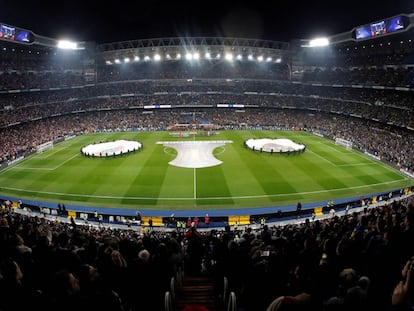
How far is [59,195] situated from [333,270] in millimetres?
32274

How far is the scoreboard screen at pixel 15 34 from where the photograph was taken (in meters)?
53.8

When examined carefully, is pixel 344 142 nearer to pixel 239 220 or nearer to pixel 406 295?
pixel 239 220

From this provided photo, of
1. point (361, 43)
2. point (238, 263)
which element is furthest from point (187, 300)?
point (361, 43)

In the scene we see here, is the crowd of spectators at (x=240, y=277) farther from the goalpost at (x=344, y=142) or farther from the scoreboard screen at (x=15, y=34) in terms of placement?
the scoreboard screen at (x=15, y=34)

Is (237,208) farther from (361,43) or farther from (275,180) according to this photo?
(361,43)

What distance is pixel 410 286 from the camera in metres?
3.43

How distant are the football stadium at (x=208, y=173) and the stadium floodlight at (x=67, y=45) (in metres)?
1.54

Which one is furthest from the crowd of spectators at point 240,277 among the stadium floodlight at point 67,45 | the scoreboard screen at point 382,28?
the stadium floodlight at point 67,45

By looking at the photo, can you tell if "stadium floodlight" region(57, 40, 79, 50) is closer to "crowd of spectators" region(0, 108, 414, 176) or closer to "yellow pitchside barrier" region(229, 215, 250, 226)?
"crowd of spectators" region(0, 108, 414, 176)

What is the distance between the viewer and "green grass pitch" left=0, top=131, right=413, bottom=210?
97.8 ft

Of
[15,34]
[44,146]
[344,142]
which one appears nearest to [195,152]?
[344,142]

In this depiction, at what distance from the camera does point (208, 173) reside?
36938 mm

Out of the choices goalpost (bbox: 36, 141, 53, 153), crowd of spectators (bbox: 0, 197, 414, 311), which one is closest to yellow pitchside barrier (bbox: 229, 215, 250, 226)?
crowd of spectators (bbox: 0, 197, 414, 311)

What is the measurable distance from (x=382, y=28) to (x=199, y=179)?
47068mm
